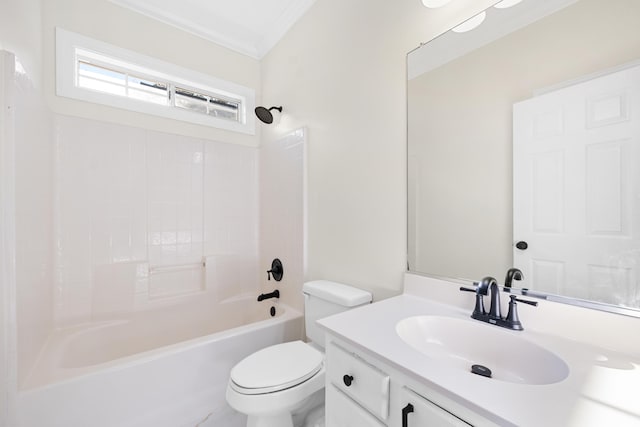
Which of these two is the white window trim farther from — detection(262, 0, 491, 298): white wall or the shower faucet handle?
the shower faucet handle

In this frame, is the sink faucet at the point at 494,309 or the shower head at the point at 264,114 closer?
the sink faucet at the point at 494,309

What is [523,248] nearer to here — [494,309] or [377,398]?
[494,309]

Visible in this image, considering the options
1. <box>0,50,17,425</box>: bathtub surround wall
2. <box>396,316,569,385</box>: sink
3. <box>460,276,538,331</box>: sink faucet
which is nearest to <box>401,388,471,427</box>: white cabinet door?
<box>396,316,569,385</box>: sink

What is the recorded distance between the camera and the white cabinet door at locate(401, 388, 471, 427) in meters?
0.56

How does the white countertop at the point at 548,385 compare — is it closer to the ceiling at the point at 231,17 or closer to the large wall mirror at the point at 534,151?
the large wall mirror at the point at 534,151

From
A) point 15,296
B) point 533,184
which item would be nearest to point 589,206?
point 533,184

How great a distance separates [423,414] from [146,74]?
266 cm

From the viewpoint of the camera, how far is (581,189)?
82cm

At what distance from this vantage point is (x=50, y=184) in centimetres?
166

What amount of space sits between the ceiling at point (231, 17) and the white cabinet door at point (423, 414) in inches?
90.4

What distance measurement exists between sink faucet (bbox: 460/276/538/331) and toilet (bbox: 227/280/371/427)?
556mm

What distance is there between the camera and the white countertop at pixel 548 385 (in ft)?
1.58

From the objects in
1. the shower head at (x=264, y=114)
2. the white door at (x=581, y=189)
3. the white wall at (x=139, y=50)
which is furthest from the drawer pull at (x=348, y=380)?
the white wall at (x=139, y=50)

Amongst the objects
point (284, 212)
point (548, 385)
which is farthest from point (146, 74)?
point (548, 385)
